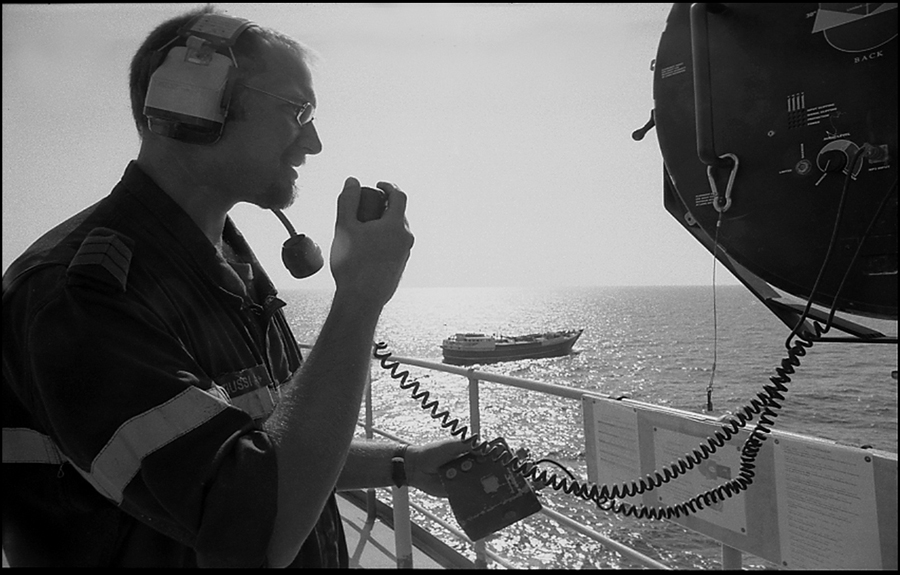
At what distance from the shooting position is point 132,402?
0.84 m

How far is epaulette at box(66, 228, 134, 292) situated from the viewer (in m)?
0.90

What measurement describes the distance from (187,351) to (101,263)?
20 cm

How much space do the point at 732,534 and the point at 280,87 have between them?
1797mm

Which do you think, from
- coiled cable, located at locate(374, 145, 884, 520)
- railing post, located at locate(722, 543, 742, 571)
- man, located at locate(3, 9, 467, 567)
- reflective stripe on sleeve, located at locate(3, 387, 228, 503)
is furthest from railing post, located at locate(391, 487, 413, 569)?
reflective stripe on sleeve, located at locate(3, 387, 228, 503)

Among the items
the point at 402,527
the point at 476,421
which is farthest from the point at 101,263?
the point at 476,421

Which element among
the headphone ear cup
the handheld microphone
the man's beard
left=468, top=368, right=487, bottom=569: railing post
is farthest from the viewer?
left=468, top=368, right=487, bottom=569: railing post

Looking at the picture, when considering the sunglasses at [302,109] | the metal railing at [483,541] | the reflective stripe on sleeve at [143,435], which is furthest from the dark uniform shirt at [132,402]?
the metal railing at [483,541]

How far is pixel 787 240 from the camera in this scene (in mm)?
999

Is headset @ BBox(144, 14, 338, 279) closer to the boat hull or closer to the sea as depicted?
the sea

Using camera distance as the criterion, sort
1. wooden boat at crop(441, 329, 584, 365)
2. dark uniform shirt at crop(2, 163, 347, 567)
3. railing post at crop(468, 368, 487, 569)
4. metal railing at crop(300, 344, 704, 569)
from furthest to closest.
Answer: wooden boat at crop(441, 329, 584, 365) < railing post at crop(468, 368, 487, 569) < metal railing at crop(300, 344, 704, 569) < dark uniform shirt at crop(2, 163, 347, 567)

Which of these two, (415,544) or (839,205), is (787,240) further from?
(415,544)

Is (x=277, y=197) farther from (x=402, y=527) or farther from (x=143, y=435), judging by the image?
(x=402, y=527)

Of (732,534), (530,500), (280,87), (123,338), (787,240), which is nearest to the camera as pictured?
(123,338)

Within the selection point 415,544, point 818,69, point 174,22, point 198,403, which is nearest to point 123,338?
point 198,403
